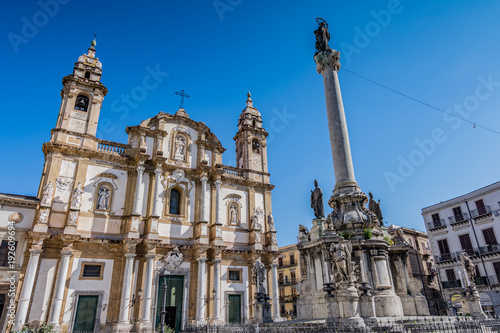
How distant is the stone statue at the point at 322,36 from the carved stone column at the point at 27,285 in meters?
16.1

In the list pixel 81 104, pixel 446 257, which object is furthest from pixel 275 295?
pixel 81 104

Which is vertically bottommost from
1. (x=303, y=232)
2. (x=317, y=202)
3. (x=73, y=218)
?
(x=303, y=232)

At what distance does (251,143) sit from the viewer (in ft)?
86.4

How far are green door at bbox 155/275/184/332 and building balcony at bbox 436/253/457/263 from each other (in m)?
20.4

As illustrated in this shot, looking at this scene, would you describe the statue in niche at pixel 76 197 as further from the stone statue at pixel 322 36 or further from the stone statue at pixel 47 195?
the stone statue at pixel 322 36

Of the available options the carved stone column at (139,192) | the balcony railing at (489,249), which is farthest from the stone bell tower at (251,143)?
the balcony railing at (489,249)

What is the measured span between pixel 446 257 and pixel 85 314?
25.5m

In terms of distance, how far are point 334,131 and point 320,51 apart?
3.96 metres

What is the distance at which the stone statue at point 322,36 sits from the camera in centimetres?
1461

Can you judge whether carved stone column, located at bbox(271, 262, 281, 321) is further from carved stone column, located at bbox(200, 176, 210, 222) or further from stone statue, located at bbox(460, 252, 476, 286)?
stone statue, located at bbox(460, 252, 476, 286)

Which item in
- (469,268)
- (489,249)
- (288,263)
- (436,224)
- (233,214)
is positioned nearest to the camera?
(469,268)

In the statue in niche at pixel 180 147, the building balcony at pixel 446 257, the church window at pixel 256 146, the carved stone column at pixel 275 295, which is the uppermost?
the church window at pixel 256 146

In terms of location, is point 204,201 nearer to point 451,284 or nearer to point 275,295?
point 275,295

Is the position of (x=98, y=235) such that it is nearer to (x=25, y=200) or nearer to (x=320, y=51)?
(x=25, y=200)
